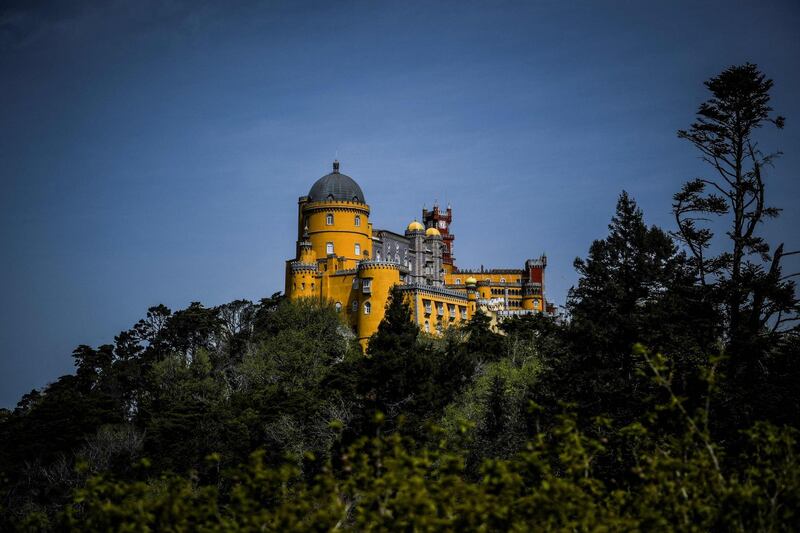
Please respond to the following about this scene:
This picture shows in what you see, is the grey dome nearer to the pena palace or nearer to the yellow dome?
the pena palace

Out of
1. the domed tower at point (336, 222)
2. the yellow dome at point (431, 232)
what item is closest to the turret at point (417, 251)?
the yellow dome at point (431, 232)

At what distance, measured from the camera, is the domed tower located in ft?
276

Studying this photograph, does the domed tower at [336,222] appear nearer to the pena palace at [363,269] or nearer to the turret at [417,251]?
the pena palace at [363,269]

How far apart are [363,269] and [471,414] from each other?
31801 mm

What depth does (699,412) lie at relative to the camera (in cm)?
1603

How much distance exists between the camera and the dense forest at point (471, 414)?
1534 centimetres

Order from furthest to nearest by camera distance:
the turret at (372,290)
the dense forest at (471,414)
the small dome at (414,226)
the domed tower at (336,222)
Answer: the small dome at (414,226) < the domed tower at (336,222) < the turret at (372,290) < the dense forest at (471,414)

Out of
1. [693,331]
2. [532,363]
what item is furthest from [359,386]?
[693,331]

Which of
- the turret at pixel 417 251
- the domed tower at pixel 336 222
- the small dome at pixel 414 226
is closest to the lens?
the domed tower at pixel 336 222

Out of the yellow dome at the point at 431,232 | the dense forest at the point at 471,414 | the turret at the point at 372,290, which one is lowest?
the dense forest at the point at 471,414

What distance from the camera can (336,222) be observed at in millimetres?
84625

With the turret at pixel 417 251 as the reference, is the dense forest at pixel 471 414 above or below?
below

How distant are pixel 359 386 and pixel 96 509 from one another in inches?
1375

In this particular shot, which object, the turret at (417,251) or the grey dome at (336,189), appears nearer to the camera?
the grey dome at (336,189)
